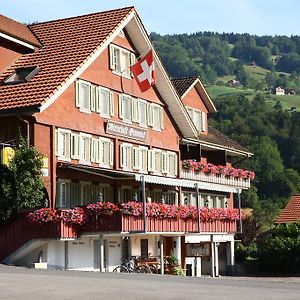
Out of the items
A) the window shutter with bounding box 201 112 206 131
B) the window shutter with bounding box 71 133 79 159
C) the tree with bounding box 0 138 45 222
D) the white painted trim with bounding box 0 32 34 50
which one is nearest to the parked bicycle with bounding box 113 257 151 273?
the window shutter with bounding box 71 133 79 159

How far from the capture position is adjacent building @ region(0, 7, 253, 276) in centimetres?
3441

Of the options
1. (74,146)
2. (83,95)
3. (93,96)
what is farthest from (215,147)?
(74,146)

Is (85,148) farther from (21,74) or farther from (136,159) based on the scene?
(136,159)

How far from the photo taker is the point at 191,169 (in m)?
47.8

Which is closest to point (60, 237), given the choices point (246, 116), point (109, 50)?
point (109, 50)

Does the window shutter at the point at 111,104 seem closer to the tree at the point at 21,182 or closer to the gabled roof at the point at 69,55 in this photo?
the gabled roof at the point at 69,55

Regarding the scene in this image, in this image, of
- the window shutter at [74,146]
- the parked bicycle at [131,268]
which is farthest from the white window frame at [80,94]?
the parked bicycle at [131,268]

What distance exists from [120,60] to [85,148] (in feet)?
18.1

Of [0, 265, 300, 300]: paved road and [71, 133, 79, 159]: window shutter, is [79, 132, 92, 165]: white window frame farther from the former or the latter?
[0, 265, 300, 300]: paved road

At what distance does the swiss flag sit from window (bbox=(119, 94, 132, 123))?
94cm

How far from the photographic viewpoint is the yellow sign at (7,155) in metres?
32.9

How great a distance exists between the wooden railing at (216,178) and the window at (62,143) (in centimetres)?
1231

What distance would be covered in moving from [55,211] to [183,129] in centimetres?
1558

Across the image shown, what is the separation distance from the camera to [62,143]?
36.2 m
